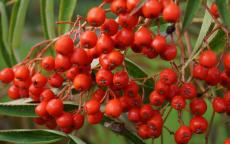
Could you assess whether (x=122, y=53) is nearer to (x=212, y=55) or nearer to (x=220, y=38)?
(x=212, y=55)

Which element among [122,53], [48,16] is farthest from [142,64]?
[122,53]

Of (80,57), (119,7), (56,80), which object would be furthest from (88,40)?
(56,80)

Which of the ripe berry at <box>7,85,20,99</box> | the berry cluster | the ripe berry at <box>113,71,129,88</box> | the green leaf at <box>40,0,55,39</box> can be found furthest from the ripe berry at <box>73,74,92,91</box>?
the green leaf at <box>40,0,55,39</box>

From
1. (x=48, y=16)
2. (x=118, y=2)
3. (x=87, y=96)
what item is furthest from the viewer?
(x=48, y=16)

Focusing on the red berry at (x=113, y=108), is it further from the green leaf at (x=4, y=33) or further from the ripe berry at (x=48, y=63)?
the green leaf at (x=4, y=33)

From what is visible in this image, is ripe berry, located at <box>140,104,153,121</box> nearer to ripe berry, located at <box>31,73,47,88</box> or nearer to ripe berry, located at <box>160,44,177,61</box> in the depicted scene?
ripe berry, located at <box>160,44,177,61</box>

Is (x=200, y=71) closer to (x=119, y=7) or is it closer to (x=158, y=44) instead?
(x=158, y=44)

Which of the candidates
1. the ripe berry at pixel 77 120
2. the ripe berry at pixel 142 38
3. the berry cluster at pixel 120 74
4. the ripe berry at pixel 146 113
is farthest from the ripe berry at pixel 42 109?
the ripe berry at pixel 142 38
